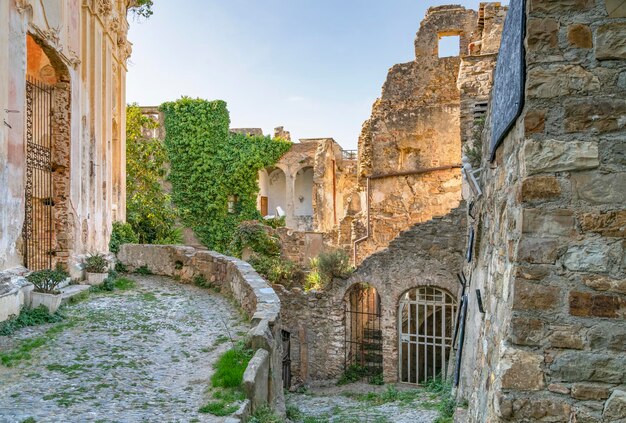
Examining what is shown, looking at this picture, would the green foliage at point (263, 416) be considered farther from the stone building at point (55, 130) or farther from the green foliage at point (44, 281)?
the stone building at point (55, 130)

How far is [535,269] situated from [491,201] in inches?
74.7

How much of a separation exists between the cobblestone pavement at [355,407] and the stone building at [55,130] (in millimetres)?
5925

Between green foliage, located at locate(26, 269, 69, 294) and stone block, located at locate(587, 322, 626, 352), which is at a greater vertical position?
stone block, located at locate(587, 322, 626, 352)

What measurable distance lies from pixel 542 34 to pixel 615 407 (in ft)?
6.81

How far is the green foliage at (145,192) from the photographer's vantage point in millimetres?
16875

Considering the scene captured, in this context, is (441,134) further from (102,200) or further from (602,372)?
(602,372)

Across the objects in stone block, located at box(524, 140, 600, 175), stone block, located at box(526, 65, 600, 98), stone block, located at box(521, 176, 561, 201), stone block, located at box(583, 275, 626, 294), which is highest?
stone block, located at box(526, 65, 600, 98)

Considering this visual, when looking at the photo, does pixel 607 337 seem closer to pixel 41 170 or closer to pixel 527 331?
pixel 527 331

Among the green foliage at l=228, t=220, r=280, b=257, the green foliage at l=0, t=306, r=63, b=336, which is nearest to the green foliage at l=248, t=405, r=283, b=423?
the green foliage at l=0, t=306, r=63, b=336

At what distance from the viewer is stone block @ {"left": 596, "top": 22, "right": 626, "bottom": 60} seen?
2678mm

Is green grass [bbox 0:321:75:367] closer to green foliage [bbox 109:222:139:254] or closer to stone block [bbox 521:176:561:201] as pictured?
stone block [bbox 521:176:561:201]

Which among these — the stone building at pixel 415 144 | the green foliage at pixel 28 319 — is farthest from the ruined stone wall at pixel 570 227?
the stone building at pixel 415 144

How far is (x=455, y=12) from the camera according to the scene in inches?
737

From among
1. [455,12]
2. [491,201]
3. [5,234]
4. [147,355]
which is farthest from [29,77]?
[455,12]
